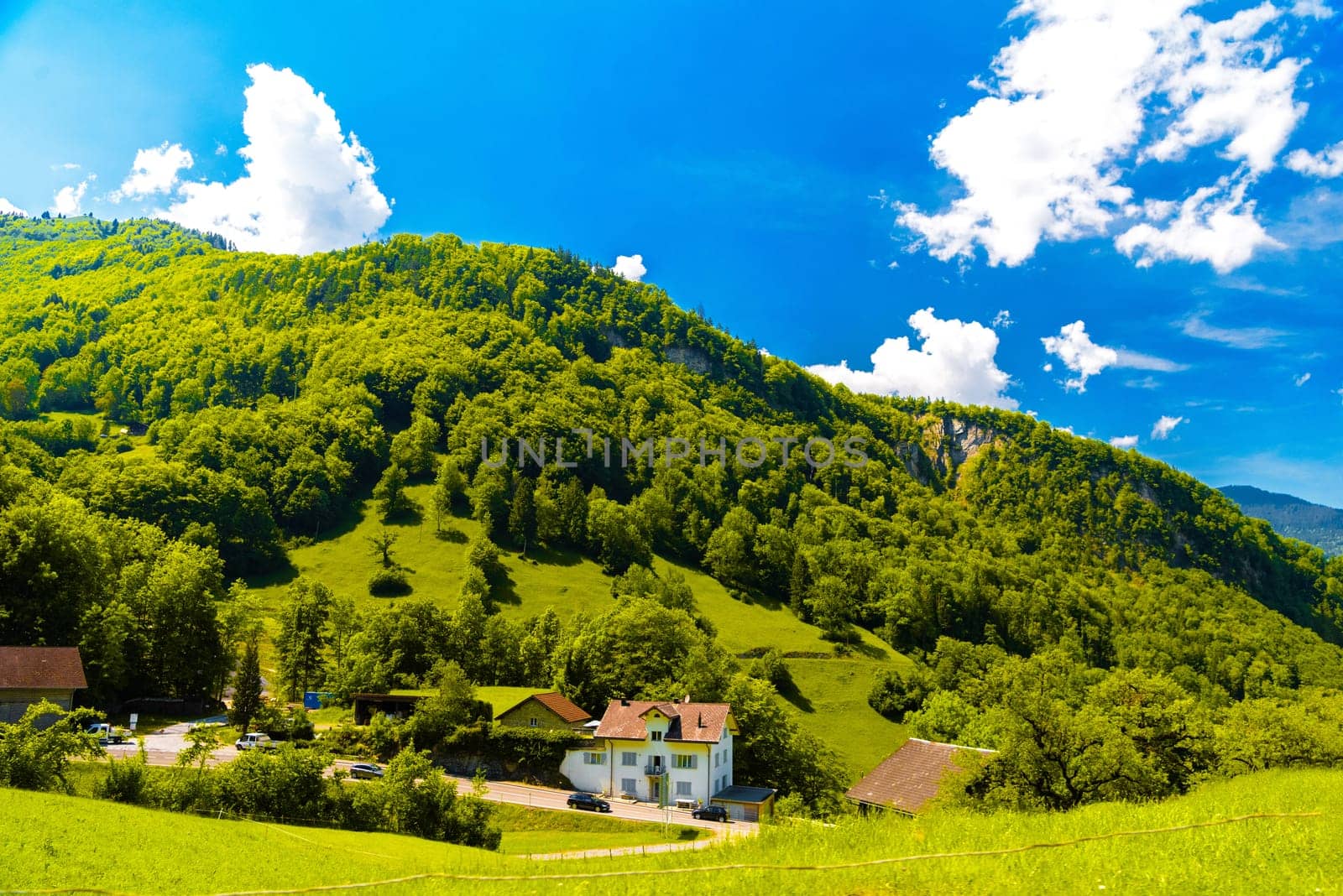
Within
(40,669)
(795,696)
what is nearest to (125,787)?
(40,669)

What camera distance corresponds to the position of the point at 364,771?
1891 inches

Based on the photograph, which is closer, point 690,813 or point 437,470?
point 690,813

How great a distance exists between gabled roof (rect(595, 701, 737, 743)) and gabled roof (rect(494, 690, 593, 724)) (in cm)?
253

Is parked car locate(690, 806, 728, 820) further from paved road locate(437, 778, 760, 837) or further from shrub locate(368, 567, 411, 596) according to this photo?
shrub locate(368, 567, 411, 596)

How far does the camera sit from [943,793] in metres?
31.1

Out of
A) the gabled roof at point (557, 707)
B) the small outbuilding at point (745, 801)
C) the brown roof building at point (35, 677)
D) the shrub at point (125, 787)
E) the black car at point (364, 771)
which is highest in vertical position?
the brown roof building at point (35, 677)

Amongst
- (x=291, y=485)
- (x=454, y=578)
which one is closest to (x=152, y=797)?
(x=454, y=578)

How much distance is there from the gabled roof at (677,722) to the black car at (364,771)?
16.1m

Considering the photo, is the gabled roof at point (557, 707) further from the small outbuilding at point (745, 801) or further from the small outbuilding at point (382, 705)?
the small outbuilding at point (745, 801)

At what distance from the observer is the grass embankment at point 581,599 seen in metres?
97.1

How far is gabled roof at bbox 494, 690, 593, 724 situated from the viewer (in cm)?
5856

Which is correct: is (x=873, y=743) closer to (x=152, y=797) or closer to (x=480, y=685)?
(x=480, y=685)

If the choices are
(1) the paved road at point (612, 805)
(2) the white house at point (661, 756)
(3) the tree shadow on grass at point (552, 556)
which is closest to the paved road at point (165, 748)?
(1) the paved road at point (612, 805)

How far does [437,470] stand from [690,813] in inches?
5051
